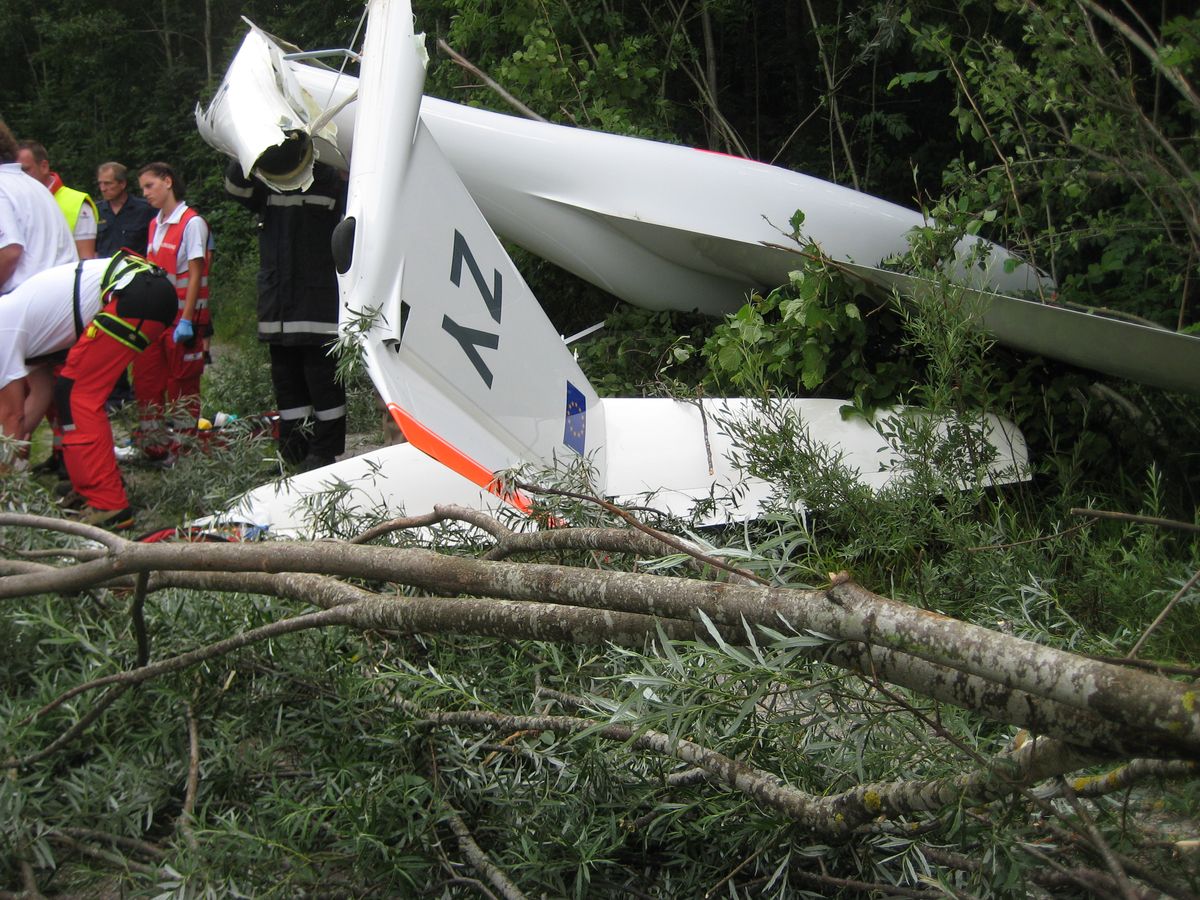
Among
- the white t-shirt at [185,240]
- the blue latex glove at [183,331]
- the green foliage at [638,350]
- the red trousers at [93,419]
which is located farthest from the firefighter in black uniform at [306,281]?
the green foliage at [638,350]

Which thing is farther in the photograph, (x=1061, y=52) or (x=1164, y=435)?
(x=1164, y=435)

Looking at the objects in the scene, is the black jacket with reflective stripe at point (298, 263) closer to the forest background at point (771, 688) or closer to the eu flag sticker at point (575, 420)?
the forest background at point (771, 688)

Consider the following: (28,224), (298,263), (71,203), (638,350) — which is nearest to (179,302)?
(28,224)

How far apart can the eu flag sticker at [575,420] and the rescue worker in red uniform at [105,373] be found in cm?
229

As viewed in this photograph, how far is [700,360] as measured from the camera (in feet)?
17.9

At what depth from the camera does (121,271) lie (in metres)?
5.04

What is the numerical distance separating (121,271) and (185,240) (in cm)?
141

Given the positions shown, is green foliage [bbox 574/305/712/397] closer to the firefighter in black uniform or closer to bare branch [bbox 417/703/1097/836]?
the firefighter in black uniform

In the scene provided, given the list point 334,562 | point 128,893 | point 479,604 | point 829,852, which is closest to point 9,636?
point 128,893

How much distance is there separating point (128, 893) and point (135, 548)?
68 cm

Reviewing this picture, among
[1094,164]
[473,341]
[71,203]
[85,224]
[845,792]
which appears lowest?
[845,792]

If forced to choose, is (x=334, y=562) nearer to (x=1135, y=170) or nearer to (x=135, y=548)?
(x=135, y=548)

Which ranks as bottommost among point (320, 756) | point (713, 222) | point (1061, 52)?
point (320, 756)

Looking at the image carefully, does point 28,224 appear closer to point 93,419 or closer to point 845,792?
point 93,419
